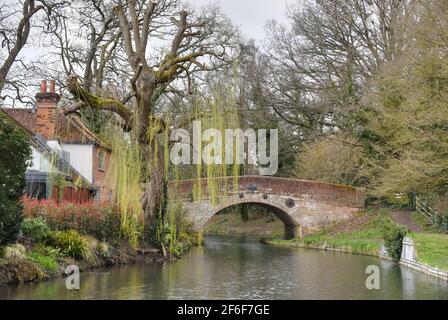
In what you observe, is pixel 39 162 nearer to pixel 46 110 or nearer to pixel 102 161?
pixel 46 110

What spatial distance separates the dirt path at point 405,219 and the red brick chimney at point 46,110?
14362 millimetres

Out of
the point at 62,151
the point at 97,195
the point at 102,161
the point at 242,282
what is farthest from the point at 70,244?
the point at 102,161

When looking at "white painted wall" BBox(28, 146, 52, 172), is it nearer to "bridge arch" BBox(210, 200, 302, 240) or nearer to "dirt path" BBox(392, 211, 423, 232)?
"bridge arch" BBox(210, 200, 302, 240)

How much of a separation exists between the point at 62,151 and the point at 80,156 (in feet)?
3.22

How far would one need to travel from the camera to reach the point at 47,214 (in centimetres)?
1656

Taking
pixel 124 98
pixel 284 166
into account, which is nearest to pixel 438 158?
pixel 124 98

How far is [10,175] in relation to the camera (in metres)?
12.6

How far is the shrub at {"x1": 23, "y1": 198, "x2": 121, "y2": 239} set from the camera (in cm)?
1648

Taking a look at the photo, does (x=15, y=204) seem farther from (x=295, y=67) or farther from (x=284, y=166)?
(x=284, y=166)
